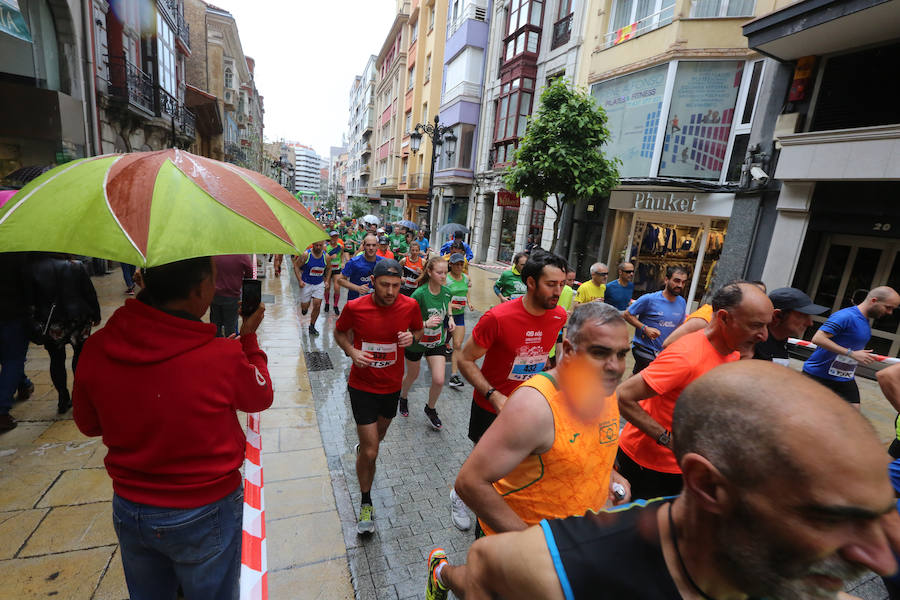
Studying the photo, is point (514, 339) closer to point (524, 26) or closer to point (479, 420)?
point (479, 420)

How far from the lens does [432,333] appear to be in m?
4.82

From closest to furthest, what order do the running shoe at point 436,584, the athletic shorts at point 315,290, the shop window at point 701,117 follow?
the running shoe at point 436,584, the athletic shorts at point 315,290, the shop window at point 701,117

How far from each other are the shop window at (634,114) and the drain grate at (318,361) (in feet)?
33.8

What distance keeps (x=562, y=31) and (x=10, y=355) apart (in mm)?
18403

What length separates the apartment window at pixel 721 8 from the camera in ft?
33.9

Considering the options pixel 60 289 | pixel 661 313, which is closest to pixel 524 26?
pixel 661 313

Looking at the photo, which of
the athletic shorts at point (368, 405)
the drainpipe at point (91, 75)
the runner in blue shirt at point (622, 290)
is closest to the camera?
the athletic shorts at point (368, 405)

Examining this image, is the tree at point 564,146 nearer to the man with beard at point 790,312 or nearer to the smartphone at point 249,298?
the man with beard at point 790,312

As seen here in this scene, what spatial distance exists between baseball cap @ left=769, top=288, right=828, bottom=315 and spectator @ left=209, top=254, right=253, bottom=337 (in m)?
5.41

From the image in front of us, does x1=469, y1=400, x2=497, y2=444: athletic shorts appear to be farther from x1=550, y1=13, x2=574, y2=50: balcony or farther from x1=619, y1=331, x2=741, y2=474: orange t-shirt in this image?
x1=550, y1=13, x2=574, y2=50: balcony

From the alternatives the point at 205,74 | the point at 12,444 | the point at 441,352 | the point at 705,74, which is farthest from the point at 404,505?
the point at 205,74

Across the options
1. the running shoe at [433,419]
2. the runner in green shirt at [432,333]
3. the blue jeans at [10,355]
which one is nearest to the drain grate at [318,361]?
the runner in green shirt at [432,333]

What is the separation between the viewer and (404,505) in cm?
351

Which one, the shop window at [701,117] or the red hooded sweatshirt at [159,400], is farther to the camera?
the shop window at [701,117]
